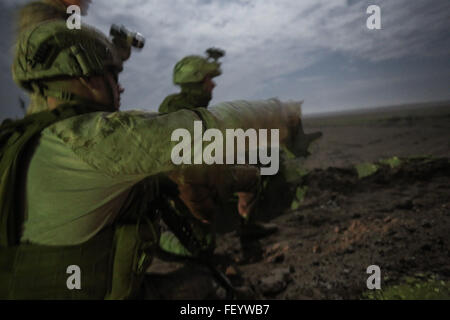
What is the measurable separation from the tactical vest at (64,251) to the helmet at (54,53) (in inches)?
7.4

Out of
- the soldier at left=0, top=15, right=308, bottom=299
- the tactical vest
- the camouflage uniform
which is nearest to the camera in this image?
the soldier at left=0, top=15, right=308, bottom=299

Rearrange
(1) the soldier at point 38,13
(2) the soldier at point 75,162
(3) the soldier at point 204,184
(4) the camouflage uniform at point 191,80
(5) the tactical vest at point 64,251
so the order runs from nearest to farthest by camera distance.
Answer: (2) the soldier at point 75,162 < (5) the tactical vest at point 64,251 < (1) the soldier at point 38,13 < (3) the soldier at point 204,184 < (4) the camouflage uniform at point 191,80

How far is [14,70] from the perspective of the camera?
1231 mm

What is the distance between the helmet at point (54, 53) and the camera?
113 centimetres

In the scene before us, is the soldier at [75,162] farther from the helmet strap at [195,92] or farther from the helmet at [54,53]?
the helmet strap at [195,92]

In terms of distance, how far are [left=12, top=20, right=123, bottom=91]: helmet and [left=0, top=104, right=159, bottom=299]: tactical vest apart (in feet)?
0.61

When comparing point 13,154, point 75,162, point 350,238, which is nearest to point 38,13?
point 13,154

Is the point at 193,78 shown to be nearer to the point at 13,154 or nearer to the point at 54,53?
the point at 54,53

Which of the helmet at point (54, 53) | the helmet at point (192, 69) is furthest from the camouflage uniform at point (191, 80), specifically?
the helmet at point (54, 53)

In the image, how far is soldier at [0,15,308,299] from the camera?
918 mm

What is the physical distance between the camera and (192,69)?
3.63m

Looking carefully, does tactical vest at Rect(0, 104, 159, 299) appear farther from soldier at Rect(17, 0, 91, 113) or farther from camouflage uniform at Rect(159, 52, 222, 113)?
camouflage uniform at Rect(159, 52, 222, 113)

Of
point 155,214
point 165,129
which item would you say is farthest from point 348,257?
point 165,129

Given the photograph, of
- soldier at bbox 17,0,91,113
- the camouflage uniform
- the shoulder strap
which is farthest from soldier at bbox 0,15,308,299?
the camouflage uniform
